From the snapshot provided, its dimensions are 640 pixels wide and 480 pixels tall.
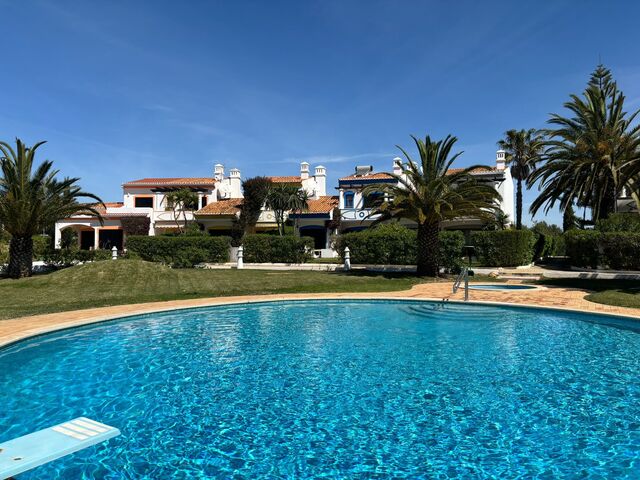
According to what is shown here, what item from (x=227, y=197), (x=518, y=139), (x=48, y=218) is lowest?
(x=48, y=218)

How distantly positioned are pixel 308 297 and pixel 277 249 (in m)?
17.8

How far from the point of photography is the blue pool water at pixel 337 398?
460cm

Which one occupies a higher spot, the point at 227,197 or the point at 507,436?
the point at 227,197

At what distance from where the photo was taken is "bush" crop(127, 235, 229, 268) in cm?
3416

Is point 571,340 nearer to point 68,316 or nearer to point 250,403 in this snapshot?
point 250,403

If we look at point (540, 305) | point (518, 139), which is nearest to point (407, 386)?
point (540, 305)

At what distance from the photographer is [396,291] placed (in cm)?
1791

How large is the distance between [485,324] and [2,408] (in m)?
10.9

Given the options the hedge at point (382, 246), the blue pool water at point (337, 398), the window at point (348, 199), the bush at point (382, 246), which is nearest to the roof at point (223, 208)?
the window at point (348, 199)

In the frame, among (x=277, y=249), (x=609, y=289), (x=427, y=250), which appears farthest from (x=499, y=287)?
(x=277, y=249)

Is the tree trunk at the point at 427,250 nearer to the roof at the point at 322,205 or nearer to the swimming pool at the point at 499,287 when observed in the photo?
the swimming pool at the point at 499,287

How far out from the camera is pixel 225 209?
47.6 meters

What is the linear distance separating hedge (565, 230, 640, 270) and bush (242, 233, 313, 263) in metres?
18.5

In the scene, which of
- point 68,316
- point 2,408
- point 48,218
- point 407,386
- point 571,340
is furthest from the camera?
point 48,218
